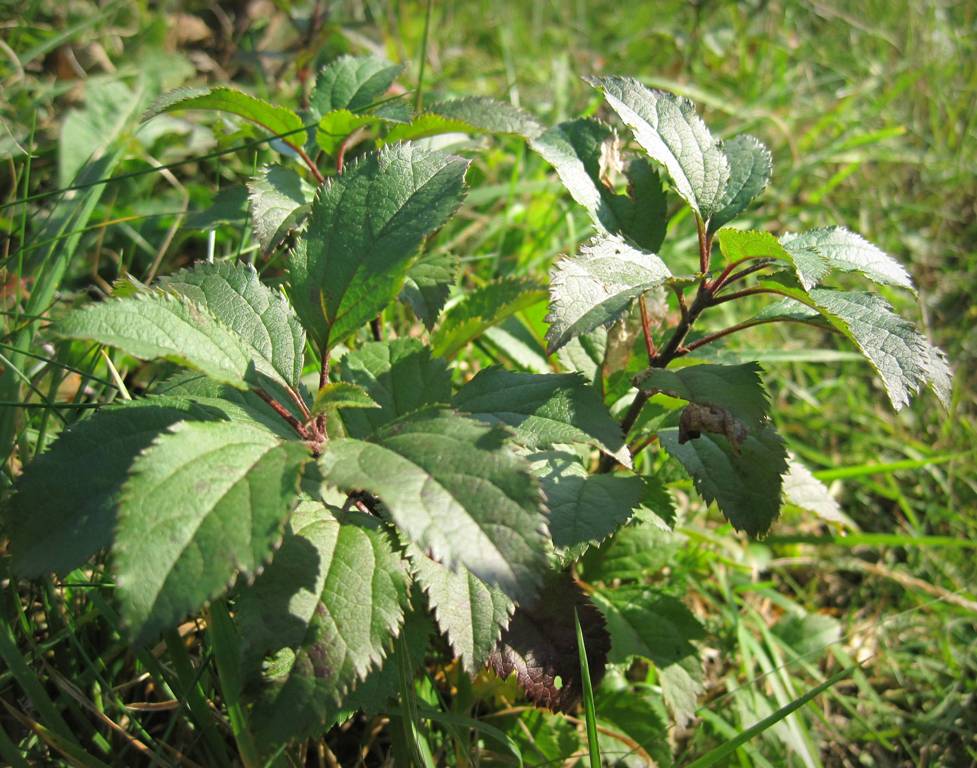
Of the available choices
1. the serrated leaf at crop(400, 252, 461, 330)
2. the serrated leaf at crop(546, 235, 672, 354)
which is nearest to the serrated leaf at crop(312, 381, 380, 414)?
the serrated leaf at crop(546, 235, 672, 354)

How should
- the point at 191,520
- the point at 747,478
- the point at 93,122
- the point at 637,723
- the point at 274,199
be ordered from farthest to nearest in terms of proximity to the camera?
the point at 93,122
the point at 637,723
the point at 274,199
the point at 747,478
the point at 191,520

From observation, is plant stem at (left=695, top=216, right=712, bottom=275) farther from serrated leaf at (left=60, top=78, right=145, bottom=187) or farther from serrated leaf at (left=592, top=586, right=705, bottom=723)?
serrated leaf at (left=60, top=78, right=145, bottom=187)

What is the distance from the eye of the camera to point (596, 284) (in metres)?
1.15

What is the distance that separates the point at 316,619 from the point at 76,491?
34 cm

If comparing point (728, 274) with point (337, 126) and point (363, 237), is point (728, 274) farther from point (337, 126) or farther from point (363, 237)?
point (337, 126)

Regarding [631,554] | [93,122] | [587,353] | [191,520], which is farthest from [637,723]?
[93,122]

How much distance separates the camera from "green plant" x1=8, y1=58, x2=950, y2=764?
3.00 feet

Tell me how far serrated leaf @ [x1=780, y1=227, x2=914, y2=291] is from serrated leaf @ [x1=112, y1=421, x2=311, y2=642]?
80 cm

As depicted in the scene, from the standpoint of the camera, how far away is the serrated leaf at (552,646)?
1.25 m

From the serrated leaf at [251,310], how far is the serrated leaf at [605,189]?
52 cm

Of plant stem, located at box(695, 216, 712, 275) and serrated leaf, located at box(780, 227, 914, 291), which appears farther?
plant stem, located at box(695, 216, 712, 275)

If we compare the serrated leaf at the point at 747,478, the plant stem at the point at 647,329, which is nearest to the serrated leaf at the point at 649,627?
the serrated leaf at the point at 747,478

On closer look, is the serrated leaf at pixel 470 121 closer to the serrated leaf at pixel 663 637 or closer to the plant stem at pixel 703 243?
the plant stem at pixel 703 243

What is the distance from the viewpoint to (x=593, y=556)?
1648 millimetres
